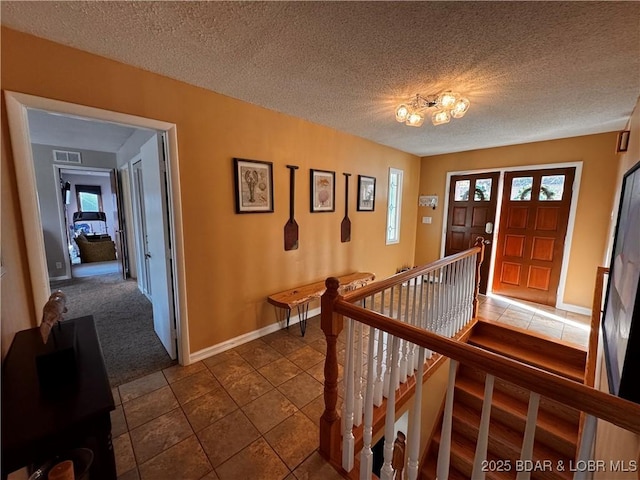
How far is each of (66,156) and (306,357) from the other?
18.3ft

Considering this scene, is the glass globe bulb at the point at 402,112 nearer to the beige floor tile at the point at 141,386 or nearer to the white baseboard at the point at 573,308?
the beige floor tile at the point at 141,386

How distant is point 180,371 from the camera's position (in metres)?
2.24

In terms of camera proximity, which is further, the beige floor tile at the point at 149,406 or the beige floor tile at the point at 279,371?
the beige floor tile at the point at 279,371

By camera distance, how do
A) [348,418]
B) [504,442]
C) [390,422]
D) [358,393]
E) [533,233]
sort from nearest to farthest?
[390,422] → [348,418] → [358,393] → [504,442] → [533,233]

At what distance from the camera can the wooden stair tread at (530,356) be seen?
8.82 ft

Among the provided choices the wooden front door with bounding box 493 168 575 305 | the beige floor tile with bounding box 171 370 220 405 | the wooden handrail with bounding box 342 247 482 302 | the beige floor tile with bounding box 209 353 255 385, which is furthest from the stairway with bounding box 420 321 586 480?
the beige floor tile with bounding box 171 370 220 405

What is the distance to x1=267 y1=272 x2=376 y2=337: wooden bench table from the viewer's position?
2.71 meters

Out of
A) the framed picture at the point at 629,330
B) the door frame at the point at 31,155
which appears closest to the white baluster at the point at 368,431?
the framed picture at the point at 629,330

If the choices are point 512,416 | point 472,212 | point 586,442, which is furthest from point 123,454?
point 472,212

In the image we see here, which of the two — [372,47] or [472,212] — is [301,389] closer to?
[372,47]

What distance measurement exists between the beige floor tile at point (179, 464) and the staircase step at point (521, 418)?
103 inches

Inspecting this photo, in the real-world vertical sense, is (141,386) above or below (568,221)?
below

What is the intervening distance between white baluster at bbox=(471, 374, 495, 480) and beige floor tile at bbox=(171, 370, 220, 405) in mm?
1820

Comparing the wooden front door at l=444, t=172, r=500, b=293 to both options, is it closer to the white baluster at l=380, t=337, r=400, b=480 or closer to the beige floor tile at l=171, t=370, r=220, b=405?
the white baluster at l=380, t=337, r=400, b=480
